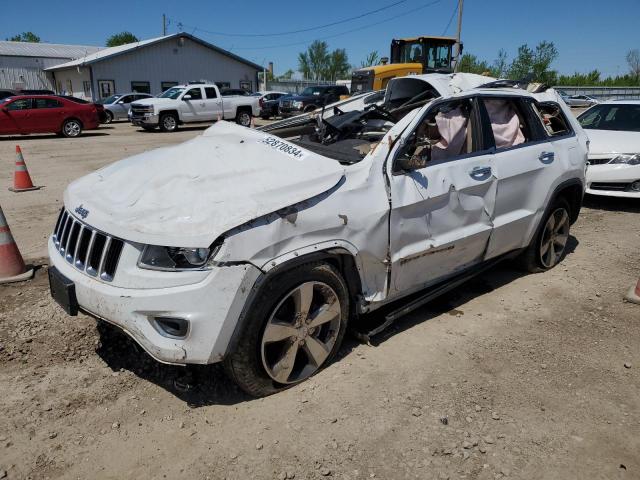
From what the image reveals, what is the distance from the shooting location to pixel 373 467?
248 cm

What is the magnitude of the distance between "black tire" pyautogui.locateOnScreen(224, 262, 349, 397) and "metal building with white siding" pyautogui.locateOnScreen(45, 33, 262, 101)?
34.1 m

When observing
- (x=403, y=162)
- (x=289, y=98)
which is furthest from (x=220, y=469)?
(x=289, y=98)

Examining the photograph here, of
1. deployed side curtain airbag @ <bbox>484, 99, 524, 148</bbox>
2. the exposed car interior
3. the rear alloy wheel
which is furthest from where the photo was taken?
the rear alloy wheel

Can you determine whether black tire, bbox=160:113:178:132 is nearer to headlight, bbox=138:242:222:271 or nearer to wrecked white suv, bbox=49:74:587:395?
wrecked white suv, bbox=49:74:587:395

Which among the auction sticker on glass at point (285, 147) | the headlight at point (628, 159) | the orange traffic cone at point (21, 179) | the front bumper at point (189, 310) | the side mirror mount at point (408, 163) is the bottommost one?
the orange traffic cone at point (21, 179)

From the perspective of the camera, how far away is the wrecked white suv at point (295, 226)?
2.51m

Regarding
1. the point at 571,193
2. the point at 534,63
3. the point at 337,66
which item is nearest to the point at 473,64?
the point at 534,63

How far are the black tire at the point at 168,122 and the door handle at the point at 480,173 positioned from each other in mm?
19083

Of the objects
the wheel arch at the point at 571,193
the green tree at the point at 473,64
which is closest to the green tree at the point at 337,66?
the green tree at the point at 473,64

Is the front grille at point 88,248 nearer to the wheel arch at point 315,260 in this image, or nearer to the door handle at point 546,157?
the wheel arch at point 315,260

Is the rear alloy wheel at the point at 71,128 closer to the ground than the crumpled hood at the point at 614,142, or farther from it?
closer to the ground

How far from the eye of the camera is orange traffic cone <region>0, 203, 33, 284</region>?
442 cm

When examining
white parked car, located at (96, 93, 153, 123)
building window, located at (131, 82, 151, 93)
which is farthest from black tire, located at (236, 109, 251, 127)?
building window, located at (131, 82, 151, 93)

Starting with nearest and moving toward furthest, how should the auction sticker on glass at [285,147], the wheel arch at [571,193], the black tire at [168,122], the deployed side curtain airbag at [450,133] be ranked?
the auction sticker on glass at [285,147] → the deployed side curtain airbag at [450,133] → the wheel arch at [571,193] → the black tire at [168,122]
